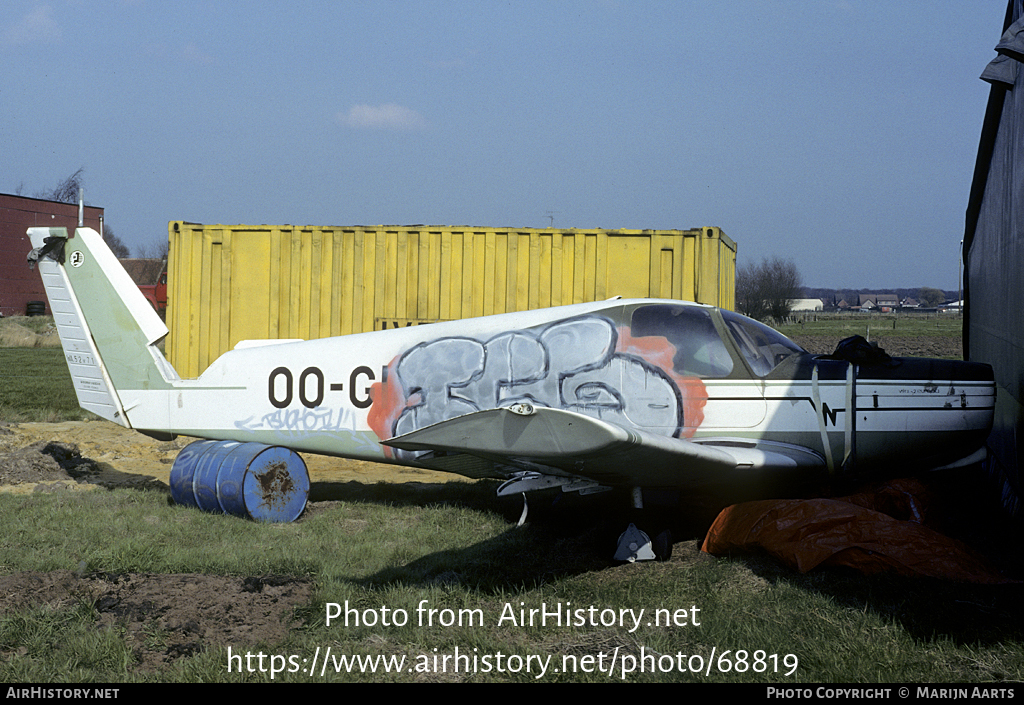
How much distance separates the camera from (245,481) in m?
6.78

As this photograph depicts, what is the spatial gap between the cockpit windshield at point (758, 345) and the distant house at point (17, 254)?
4769 cm

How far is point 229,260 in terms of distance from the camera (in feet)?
35.2

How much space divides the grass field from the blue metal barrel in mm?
203

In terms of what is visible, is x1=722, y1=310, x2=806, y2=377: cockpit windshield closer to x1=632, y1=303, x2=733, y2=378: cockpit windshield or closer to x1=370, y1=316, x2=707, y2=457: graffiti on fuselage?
x1=632, y1=303, x2=733, y2=378: cockpit windshield

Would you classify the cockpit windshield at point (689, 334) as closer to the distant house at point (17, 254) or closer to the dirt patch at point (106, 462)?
the dirt patch at point (106, 462)

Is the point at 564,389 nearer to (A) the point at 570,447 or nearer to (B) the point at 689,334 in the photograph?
(B) the point at 689,334

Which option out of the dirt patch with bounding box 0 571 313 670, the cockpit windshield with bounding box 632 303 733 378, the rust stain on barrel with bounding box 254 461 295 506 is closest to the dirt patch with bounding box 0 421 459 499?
the rust stain on barrel with bounding box 254 461 295 506

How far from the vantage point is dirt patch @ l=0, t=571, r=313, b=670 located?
4.19 metres

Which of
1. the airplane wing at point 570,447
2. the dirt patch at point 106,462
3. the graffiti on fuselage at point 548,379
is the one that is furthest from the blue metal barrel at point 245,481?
the airplane wing at point 570,447

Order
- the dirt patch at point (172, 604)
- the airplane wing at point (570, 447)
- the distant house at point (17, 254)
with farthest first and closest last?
the distant house at point (17, 254) → the dirt patch at point (172, 604) → the airplane wing at point (570, 447)

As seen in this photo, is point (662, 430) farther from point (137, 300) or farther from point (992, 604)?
point (137, 300)

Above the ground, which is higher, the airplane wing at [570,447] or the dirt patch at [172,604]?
the airplane wing at [570,447]

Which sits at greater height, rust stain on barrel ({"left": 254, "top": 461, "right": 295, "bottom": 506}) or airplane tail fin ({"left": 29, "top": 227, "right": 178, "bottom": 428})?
airplane tail fin ({"left": 29, "top": 227, "right": 178, "bottom": 428})

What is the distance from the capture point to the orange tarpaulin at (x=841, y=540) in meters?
4.87
